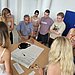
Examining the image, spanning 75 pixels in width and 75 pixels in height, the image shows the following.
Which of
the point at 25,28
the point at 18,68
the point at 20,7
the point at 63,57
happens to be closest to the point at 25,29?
the point at 25,28

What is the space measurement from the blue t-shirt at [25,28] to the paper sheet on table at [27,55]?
1014 mm

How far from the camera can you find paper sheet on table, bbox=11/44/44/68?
9.11ft

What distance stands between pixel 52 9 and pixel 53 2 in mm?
225

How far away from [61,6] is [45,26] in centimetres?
115

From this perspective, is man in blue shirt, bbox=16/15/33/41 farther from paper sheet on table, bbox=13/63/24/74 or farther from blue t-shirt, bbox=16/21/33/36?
paper sheet on table, bbox=13/63/24/74

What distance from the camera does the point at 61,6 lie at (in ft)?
17.3

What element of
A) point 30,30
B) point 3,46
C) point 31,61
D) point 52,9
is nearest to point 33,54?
point 31,61

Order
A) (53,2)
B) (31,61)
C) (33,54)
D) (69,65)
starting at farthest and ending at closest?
(53,2), (33,54), (31,61), (69,65)

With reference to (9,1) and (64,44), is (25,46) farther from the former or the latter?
(9,1)

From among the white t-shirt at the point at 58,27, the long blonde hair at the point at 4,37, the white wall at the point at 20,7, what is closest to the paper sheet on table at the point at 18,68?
the long blonde hair at the point at 4,37

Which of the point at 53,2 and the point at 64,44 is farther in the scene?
the point at 53,2

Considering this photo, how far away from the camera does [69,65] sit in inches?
80.1

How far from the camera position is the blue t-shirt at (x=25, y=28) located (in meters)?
4.24

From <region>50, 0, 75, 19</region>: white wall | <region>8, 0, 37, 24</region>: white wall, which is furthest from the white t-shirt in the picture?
<region>8, 0, 37, 24</region>: white wall
